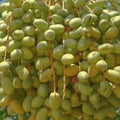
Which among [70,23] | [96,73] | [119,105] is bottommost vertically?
[119,105]

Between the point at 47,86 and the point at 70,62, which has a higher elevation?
the point at 70,62

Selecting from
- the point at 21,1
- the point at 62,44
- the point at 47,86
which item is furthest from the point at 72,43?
the point at 21,1

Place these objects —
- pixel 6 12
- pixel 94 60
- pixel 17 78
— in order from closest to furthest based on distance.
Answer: pixel 94 60, pixel 17 78, pixel 6 12

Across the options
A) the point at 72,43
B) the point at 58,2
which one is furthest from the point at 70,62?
the point at 58,2

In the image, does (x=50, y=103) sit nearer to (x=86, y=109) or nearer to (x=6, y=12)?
(x=86, y=109)

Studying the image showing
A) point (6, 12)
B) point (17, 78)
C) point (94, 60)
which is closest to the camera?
point (94, 60)

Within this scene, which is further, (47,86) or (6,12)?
(6,12)

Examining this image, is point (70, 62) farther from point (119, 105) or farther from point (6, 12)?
point (6, 12)
